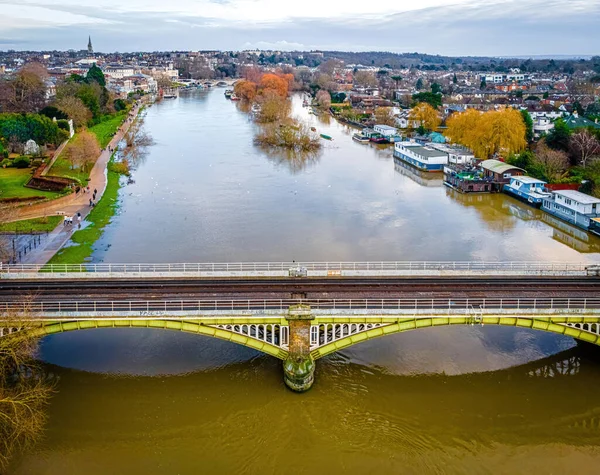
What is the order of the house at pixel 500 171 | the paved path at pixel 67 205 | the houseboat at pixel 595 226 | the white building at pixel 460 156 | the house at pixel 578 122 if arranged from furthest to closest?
the house at pixel 578 122 < the white building at pixel 460 156 < the house at pixel 500 171 < the paved path at pixel 67 205 < the houseboat at pixel 595 226

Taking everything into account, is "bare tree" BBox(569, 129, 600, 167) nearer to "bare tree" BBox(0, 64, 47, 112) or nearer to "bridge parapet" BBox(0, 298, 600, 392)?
"bridge parapet" BBox(0, 298, 600, 392)

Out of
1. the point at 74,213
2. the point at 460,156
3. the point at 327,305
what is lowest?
the point at 74,213

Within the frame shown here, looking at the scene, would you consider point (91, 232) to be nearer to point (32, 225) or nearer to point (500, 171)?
point (32, 225)

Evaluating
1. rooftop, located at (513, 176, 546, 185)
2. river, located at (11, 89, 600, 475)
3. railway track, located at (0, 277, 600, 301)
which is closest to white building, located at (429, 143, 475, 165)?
rooftop, located at (513, 176, 546, 185)

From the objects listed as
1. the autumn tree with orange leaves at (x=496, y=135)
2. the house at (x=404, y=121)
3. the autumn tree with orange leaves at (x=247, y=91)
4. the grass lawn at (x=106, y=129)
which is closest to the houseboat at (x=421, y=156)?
the autumn tree with orange leaves at (x=496, y=135)

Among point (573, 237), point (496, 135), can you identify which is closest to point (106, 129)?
point (496, 135)

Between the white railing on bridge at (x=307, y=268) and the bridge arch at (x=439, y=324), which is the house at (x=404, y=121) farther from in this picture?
the bridge arch at (x=439, y=324)
